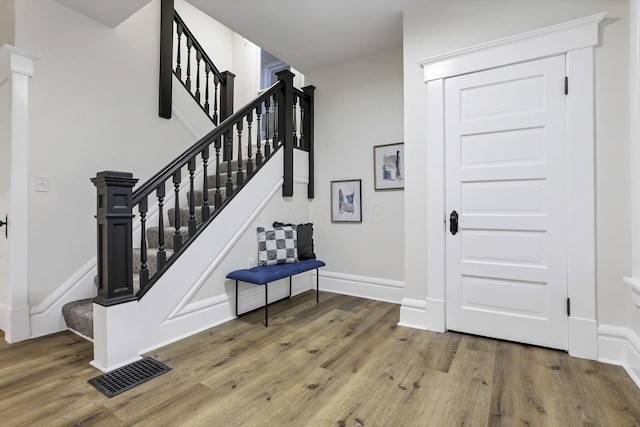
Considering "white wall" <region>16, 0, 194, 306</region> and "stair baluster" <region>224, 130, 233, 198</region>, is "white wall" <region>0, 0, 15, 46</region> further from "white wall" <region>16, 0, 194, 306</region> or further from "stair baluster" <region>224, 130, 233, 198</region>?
"stair baluster" <region>224, 130, 233, 198</region>

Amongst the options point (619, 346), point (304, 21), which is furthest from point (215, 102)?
point (619, 346)

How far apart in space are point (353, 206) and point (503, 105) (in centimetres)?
183

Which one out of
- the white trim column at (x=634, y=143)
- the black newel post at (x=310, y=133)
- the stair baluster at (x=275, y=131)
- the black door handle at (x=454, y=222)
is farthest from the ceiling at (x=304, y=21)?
the black door handle at (x=454, y=222)

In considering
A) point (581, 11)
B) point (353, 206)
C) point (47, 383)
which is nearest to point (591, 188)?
point (581, 11)

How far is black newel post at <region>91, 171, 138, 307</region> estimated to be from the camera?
190 centimetres

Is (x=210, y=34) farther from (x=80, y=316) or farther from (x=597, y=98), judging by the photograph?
(x=597, y=98)

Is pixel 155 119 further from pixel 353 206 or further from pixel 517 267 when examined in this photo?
pixel 517 267

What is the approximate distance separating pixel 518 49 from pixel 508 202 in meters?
1.12

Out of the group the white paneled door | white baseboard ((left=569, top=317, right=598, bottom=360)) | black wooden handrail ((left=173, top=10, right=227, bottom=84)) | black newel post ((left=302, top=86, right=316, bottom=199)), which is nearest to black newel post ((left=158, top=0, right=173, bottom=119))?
black wooden handrail ((left=173, top=10, right=227, bottom=84))

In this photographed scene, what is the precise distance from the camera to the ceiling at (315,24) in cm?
273

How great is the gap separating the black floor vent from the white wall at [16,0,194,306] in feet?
3.83

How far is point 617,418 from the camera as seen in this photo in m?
1.46

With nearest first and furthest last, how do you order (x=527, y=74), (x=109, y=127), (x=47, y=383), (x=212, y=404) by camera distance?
(x=212, y=404), (x=47, y=383), (x=527, y=74), (x=109, y=127)

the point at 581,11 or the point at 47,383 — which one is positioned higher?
the point at 581,11
